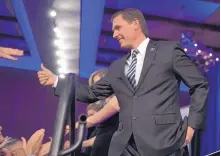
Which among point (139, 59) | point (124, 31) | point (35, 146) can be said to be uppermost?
point (124, 31)

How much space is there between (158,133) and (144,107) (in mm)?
139

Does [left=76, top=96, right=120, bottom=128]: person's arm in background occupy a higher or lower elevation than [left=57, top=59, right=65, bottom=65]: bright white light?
lower

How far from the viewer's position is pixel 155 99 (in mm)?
1750

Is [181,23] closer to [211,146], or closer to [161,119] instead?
[211,146]

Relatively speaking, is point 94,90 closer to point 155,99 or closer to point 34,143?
point 155,99

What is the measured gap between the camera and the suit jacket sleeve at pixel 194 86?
5.64 feet

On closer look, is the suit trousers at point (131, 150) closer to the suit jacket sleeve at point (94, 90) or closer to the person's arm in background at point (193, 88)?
the person's arm in background at point (193, 88)

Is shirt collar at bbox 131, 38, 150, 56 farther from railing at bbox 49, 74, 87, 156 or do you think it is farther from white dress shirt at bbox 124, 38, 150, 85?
railing at bbox 49, 74, 87, 156

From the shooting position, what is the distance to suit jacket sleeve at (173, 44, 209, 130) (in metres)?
1.72

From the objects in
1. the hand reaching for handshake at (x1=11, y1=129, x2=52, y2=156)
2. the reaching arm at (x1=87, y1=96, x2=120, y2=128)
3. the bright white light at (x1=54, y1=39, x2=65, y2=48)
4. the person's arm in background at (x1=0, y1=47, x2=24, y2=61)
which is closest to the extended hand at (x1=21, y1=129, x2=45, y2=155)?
the hand reaching for handshake at (x1=11, y1=129, x2=52, y2=156)

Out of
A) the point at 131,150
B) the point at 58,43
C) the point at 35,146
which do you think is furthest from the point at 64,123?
the point at 58,43

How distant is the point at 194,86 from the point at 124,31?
1.54 feet

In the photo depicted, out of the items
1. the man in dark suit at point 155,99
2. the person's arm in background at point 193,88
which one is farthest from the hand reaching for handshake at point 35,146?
the person's arm in background at point 193,88

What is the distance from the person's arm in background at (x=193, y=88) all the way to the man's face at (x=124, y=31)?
0.26 meters
